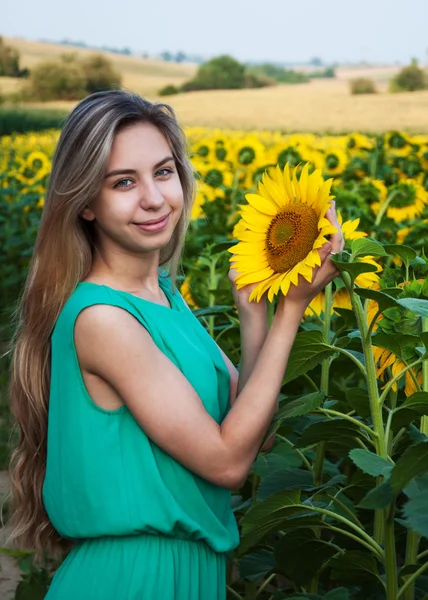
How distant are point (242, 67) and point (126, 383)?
3019 cm

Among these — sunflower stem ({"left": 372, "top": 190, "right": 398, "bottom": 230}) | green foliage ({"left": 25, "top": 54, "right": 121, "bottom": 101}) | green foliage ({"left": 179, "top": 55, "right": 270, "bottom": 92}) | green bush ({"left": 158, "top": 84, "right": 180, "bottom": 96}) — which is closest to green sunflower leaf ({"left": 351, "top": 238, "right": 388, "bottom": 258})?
sunflower stem ({"left": 372, "top": 190, "right": 398, "bottom": 230})

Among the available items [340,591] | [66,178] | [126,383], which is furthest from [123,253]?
[340,591]

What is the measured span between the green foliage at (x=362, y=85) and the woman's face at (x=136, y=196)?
71.4ft

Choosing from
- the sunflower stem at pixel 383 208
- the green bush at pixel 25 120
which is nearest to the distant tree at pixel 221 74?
the green bush at pixel 25 120

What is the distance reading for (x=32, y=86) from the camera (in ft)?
81.3

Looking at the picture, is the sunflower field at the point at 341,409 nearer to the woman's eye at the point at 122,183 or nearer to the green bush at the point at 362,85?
the woman's eye at the point at 122,183

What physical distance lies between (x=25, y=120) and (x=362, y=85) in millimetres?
7707

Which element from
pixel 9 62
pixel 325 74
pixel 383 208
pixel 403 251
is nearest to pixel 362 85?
pixel 325 74

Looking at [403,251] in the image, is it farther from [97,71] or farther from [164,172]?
[97,71]

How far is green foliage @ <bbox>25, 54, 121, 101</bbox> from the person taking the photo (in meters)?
24.8

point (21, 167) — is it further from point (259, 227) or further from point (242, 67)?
point (242, 67)

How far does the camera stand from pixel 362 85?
23.6 m

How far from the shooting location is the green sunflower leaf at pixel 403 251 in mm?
1529

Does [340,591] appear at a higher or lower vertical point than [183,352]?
lower
